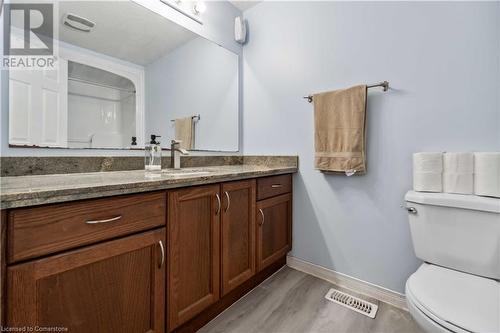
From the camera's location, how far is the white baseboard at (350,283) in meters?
1.50

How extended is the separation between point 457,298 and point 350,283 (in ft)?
2.77

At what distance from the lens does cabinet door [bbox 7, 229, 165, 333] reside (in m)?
0.69

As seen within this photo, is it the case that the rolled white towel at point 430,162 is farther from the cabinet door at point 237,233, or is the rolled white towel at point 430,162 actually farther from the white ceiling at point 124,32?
the white ceiling at point 124,32

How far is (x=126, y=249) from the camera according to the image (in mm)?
907

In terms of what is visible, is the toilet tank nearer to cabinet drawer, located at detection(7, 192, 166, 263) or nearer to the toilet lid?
the toilet lid

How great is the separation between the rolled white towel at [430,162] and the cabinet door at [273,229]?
2.97ft

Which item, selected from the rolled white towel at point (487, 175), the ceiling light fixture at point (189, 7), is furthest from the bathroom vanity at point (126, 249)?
the ceiling light fixture at point (189, 7)

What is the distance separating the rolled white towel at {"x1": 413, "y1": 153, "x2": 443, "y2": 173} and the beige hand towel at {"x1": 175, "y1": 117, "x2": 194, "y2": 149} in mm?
1543

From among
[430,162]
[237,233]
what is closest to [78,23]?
[237,233]

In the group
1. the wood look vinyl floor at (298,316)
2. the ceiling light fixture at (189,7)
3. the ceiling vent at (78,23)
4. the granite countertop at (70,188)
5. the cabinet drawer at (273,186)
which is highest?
the ceiling light fixture at (189,7)

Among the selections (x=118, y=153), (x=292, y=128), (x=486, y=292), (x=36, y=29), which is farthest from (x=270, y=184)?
(x=36, y=29)

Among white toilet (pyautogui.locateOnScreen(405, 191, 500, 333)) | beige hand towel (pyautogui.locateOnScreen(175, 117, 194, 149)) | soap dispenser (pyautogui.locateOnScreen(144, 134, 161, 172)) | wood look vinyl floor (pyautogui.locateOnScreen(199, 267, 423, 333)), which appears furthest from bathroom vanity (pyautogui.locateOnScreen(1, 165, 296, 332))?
white toilet (pyautogui.locateOnScreen(405, 191, 500, 333))

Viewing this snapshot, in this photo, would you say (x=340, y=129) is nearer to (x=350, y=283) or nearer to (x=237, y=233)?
(x=237, y=233)

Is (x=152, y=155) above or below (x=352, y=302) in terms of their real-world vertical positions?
above
